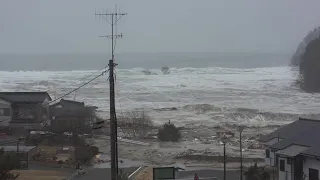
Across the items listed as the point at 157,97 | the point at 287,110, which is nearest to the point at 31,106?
the point at 287,110

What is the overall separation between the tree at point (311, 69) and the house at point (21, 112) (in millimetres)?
42273

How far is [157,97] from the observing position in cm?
5159

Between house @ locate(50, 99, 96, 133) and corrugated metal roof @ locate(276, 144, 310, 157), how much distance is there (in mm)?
14452

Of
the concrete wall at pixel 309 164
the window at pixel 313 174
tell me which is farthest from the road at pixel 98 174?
the window at pixel 313 174

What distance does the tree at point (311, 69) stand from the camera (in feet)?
203

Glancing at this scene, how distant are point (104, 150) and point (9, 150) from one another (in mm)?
5446

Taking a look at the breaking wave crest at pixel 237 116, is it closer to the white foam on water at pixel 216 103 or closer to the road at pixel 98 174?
the white foam on water at pixel 216 103

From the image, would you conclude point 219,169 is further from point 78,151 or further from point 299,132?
point 78,151

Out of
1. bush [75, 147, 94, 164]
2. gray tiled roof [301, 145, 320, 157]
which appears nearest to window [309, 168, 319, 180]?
gray tiled roof [301, 145, 320, 157]

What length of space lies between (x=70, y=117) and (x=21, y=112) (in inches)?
102

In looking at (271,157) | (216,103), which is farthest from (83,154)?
(216,103)

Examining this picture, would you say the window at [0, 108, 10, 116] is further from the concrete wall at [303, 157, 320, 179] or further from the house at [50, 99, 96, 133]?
the concrete wall at [303, 157, 320, 179]

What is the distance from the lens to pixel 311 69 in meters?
63.7

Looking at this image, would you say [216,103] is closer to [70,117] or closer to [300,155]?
[70,117]
